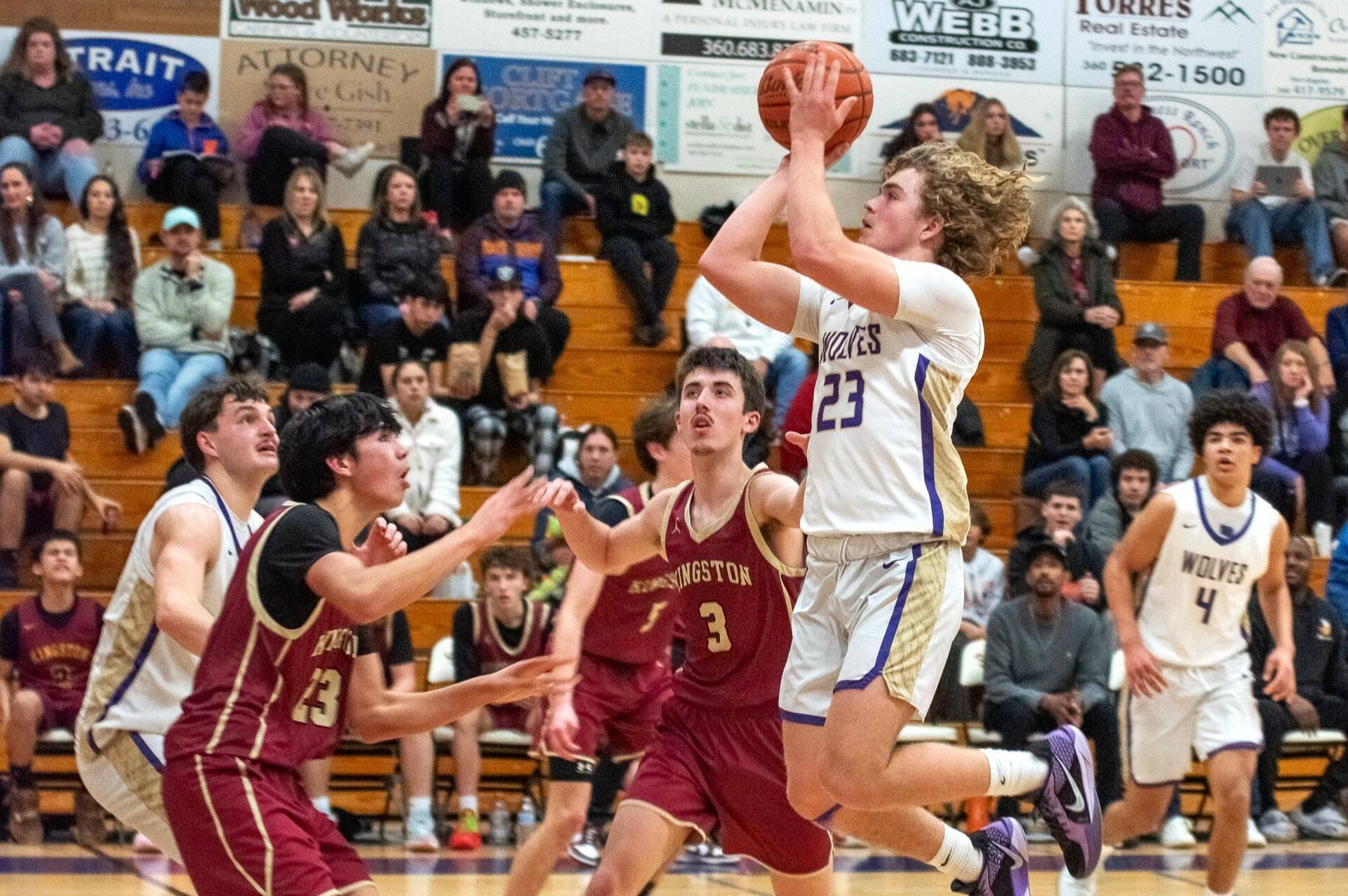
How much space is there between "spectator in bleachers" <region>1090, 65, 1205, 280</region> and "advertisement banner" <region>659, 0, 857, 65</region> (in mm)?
2232

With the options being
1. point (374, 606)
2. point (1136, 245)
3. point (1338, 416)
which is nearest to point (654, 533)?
point (374, 606)

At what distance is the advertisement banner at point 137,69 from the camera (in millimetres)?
13250

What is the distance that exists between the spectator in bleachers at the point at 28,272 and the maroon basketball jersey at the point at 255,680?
7426 mm

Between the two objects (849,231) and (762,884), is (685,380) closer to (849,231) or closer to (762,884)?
(762,884)

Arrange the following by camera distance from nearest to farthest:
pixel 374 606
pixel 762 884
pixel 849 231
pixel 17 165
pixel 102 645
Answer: pixel 374 606, pixel 102 645, pixel 762 884, pixel 17 165, pixel 849 231

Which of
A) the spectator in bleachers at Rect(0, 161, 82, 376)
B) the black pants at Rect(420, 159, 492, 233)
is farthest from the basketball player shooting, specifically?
the black pants at Rect(420, 159, 492, 233)

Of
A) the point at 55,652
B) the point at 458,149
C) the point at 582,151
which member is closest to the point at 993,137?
the point at 582,151

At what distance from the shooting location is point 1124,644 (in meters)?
6.87

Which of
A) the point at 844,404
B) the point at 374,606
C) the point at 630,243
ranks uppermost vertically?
the point at 630,243

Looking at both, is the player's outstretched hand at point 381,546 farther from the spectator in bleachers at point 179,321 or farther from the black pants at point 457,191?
the black pants at point 457,191

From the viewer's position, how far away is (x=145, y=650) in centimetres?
496

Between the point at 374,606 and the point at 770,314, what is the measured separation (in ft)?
4.63

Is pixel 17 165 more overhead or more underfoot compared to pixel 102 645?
more overhead

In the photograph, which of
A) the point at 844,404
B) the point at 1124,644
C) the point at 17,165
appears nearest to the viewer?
the point at 844,404
